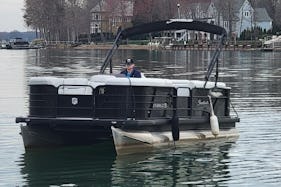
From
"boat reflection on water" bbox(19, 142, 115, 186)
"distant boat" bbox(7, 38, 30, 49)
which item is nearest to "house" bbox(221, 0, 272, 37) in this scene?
"distant boat" bbox(7, 38, 30, 49)

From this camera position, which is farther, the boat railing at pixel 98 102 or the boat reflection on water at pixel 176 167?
the boat railing at pixel 98 102

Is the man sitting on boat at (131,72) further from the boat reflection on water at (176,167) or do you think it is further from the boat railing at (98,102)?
the boat reflection on water at (176,167)

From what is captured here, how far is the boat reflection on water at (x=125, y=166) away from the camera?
1403 centimetres

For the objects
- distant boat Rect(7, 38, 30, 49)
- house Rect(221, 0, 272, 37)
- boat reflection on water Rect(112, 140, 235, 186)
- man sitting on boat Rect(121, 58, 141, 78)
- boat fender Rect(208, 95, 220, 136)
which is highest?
house Rect(221, 0, 272, 37)

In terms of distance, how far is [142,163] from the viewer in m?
15.8

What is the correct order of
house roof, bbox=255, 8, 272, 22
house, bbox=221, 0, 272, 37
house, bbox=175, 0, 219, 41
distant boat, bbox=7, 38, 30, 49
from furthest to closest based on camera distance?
1. distant boat, bbox=7, 38, 30, 49
2. house roof, bbox=255, 8, 272, 22
3. house, bbox=221, 0, 272, 37
4. house, bbox=175, 0, 219, 41

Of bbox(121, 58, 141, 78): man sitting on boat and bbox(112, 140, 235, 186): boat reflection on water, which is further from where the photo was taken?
bbox(121, 58, 141, 78): man sitting on boat

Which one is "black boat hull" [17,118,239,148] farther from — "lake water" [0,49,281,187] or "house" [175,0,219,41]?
"house" [175,0,219,41]

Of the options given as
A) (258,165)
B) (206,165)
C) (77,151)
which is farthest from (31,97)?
(258,165)

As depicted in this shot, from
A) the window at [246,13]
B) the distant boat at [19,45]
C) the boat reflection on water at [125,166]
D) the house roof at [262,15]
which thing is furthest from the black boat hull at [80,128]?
the distant boat at [19,45]

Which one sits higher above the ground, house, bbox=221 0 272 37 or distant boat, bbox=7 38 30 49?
house, bbox=221 0 272 37

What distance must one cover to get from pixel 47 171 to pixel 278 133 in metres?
8.08

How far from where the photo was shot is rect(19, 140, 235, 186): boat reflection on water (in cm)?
1403

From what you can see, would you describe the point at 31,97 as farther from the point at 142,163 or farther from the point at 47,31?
the point at 47,31
